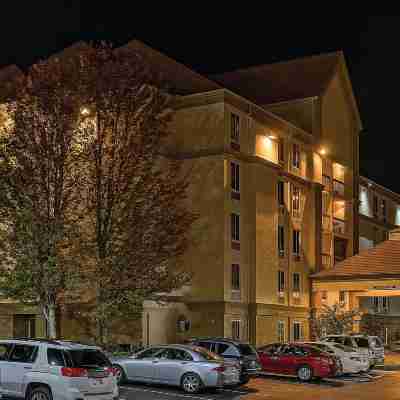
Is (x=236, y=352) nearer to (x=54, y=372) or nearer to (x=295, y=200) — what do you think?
(x=54, y=372)

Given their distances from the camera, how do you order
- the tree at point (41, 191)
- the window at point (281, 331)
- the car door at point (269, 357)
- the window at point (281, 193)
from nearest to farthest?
the tree at point (41, 191) → the car door at point (269, 357) → the window at point (281, 331) → the window at point (281, 193)

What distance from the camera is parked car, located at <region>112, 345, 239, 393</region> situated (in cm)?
2750

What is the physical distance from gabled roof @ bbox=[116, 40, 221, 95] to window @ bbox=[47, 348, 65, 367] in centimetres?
3019

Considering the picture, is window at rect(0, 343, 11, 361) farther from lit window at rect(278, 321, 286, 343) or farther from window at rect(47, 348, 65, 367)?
lit window at rect(278, 321, 286, 343)

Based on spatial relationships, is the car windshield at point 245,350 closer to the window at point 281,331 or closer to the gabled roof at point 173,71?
the window at point 281,331

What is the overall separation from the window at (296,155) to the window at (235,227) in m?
7.85

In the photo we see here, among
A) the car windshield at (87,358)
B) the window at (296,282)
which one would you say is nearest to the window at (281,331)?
the window at (296,282)

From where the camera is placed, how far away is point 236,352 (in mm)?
31547

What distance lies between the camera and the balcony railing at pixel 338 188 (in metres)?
60.2

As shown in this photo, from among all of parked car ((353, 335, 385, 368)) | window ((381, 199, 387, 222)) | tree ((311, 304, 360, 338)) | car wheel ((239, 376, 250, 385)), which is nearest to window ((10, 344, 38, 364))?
car wheel ((239, 376, 250, 385))

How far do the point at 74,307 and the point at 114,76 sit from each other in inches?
513

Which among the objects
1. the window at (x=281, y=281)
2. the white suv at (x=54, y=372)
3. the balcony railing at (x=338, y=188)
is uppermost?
the balcony railing at (x=338, y=188)

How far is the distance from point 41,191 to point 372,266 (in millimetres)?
23048

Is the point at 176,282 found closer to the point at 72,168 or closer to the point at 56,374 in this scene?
the point at 72,168
